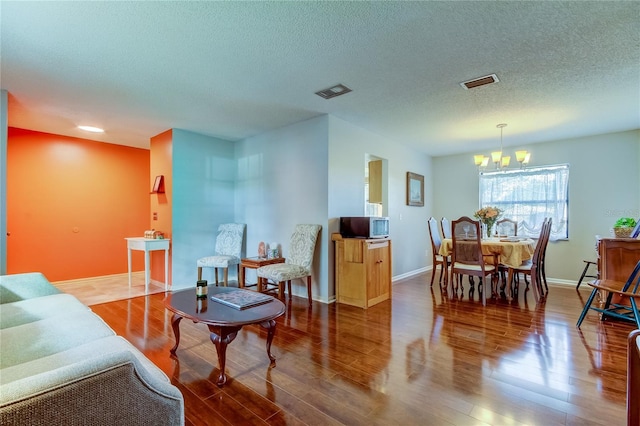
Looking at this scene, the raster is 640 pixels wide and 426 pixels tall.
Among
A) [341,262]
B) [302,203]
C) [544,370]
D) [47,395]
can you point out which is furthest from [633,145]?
[47,395]

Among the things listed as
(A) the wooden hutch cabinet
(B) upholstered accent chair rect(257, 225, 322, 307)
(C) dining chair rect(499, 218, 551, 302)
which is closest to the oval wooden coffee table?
(B) upholstered accent chair rect(257, 225, 322, 307)

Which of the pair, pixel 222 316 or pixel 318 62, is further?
pixel 318 62

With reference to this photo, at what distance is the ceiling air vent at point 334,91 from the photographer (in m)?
3.02

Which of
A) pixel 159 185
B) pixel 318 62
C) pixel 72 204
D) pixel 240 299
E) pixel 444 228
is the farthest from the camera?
pixel 444 228

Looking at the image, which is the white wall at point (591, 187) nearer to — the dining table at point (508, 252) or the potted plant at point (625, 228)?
the dining table at point (508, 252)

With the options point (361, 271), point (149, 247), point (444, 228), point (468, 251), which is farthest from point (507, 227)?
point (149, 247)

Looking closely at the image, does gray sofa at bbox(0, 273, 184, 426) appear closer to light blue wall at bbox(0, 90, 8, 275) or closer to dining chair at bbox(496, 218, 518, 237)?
light blue wall at bbox(0, 90, 8, 275)

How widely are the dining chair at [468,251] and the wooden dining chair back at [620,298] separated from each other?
3.52ft

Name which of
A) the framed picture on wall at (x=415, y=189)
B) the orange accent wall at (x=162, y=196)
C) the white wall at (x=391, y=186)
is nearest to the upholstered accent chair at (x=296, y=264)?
the white wall at (x=391, y=186)

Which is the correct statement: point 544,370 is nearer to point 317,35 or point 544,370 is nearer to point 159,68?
point 317,35

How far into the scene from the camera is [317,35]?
2127 millimetres

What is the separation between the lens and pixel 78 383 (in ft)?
2.43

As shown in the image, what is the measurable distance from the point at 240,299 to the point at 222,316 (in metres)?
0.33

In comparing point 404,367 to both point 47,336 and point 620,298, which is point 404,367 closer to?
point 47,336
